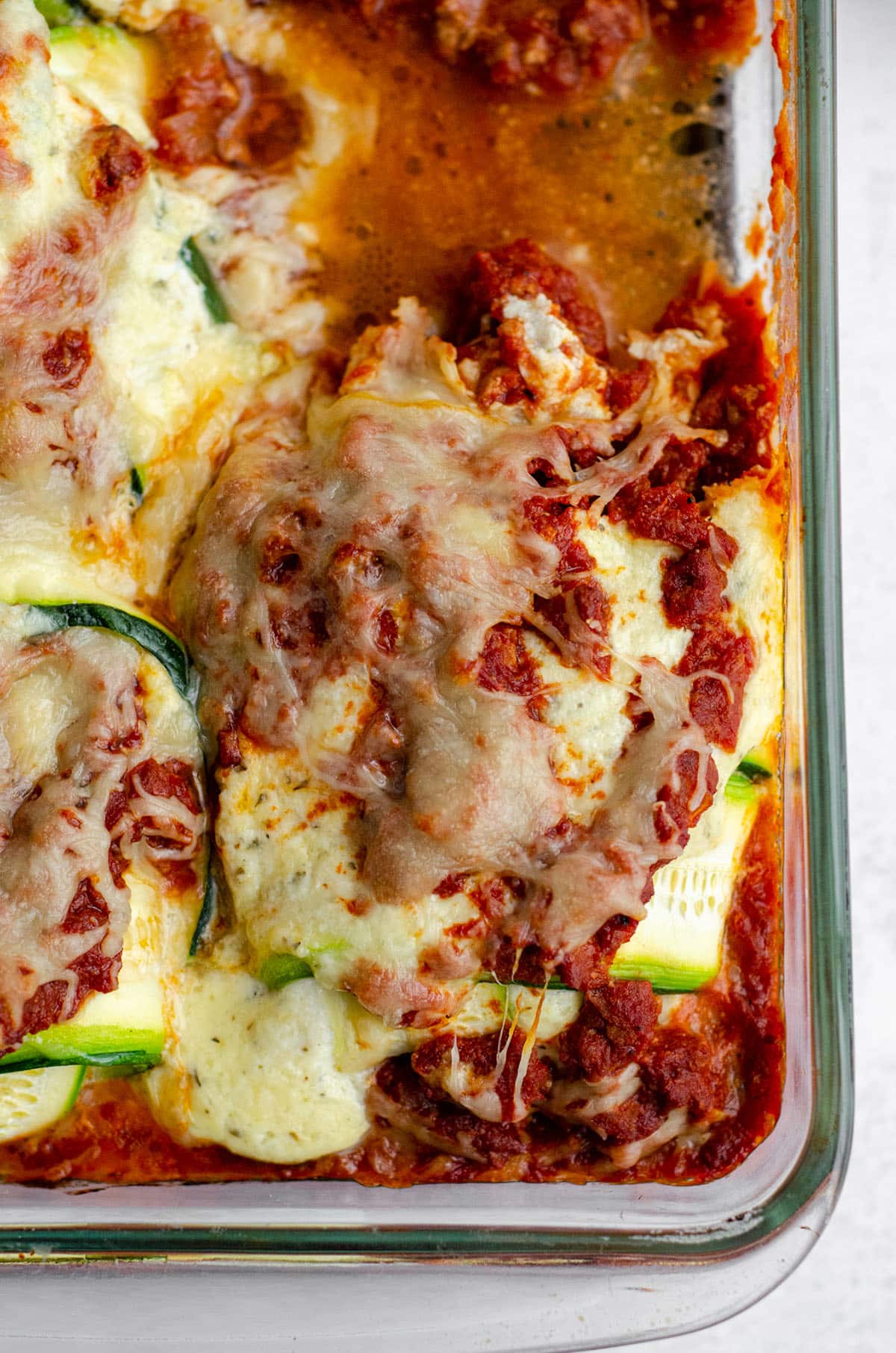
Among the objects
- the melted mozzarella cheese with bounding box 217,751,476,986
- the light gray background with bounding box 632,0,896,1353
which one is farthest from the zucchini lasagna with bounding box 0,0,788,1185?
the light gray background with bounding box 632,0,896,1353

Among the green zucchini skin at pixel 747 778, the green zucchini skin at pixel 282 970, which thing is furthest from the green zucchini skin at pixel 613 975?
the green zucchini skin at pixel 747 778

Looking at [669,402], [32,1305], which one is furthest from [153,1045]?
[669,402]

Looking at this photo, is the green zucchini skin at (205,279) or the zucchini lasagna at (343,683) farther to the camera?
the green zucchini skin at (205,279)

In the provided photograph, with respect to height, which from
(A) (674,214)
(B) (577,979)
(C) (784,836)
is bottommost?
(B) (577,979)

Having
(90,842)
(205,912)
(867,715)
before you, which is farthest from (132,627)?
(867,715)

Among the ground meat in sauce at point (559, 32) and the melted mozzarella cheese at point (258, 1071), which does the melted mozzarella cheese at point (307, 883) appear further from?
the ground meat in sauce at point (559, 32)

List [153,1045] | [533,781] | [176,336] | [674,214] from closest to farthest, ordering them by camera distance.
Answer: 1. [533,781]
2. [153,1045]
3. [176,336]
4. [674,214]

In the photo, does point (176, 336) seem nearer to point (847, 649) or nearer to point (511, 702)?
point (511, 702)
